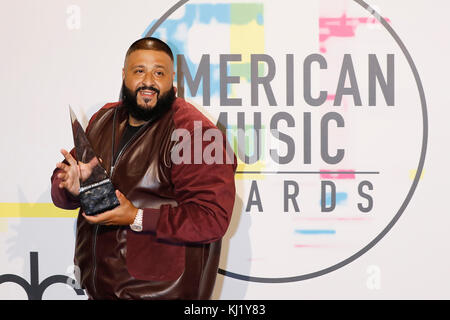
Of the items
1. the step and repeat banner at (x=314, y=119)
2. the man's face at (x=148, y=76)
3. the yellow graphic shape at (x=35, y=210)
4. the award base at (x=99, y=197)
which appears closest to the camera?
the award base at (x=99, y=197)

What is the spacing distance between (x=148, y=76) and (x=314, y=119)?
781mm

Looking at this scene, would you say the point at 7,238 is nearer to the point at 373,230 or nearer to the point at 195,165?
the point at 195,165

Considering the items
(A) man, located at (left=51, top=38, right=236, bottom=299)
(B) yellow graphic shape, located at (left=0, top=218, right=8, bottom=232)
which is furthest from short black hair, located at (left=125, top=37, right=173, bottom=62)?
(B) yellow graphic shape, located at (left=0, top=218, right=8, bottom=232)

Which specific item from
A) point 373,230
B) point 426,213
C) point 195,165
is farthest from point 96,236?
point 426,213

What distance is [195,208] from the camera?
177 cm

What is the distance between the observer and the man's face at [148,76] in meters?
1.86

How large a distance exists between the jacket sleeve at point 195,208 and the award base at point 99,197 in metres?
0.12

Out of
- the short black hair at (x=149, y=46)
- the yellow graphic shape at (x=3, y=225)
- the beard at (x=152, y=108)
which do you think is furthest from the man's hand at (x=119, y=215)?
the yellow graphic shape at (x=3, y=225)

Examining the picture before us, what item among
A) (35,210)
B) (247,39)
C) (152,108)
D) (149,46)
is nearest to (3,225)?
(35,210)

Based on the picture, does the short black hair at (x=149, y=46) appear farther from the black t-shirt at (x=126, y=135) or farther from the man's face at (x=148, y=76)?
the black t-shirt at (x=126, y=135)

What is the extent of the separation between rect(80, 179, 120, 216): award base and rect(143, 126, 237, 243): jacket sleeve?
12cm

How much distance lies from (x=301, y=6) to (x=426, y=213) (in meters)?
1.06

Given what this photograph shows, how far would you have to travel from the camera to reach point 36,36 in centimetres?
230

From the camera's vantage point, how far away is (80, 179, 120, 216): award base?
68.7 inches
